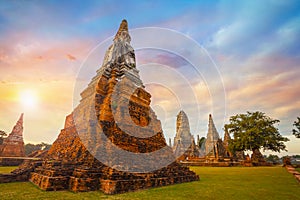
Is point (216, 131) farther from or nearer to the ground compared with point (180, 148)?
farther from the ground

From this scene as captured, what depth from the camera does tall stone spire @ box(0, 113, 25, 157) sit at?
25750 mm

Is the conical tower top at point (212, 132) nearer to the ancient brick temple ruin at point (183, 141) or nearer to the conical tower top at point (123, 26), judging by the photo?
the ancient brick temple ruin at point (183, 141)

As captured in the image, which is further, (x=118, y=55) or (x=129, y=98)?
(x=118, y=55)

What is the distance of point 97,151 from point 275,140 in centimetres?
2900

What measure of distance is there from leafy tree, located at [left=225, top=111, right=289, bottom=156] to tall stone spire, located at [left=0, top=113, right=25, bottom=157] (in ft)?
114

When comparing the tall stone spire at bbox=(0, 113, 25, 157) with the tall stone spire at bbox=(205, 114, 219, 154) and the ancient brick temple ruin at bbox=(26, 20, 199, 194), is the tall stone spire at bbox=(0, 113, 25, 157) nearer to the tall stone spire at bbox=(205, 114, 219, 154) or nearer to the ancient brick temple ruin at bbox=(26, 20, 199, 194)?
the ancient brick temple ruin at bbox=(26, 20, 199, 194)

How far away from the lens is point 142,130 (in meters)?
11.5

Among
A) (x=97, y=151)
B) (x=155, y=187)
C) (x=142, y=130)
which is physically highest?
(x=142, y=130)

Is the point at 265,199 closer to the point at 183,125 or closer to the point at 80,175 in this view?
the point at 80,175

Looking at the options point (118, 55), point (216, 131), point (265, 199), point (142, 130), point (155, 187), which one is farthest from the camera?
point (216, 131)

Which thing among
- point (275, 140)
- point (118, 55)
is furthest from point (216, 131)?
point (118, 55)

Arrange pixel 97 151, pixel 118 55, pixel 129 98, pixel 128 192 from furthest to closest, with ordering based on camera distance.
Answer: pixel 118 55
pixel 129 98
pixel 97 151
pixel 128 192

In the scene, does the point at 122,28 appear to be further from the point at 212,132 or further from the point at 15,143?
the point at 212,132

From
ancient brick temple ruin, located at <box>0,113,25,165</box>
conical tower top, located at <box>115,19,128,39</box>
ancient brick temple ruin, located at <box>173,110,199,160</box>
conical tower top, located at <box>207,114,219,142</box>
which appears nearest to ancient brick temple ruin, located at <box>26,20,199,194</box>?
conical tower top, located at <box>115,19,128,39</box>
